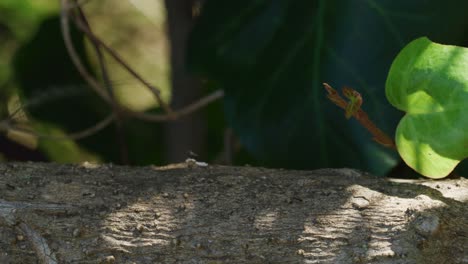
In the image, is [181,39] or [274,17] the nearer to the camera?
[274,17]

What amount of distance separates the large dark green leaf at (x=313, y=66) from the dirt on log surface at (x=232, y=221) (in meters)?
0.21

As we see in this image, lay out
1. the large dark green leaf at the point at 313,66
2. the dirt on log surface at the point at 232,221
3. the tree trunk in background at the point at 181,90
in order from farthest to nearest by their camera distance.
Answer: the tree trunk in background at the point at 181,90 < the large dark green leaf at the point at 313,66 < the dirt on log surface at the point at 232,221

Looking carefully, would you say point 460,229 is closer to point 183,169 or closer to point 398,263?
point 398,263

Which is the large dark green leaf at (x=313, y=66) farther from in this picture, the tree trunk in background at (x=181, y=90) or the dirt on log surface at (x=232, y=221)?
the tree trunk in background at (x=181, y=90)

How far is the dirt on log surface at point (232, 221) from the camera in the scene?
648 mm

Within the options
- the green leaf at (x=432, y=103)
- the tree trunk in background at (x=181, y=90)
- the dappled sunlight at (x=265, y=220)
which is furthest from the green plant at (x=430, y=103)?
Result: the tree trunk in background at (x=181, y=90)

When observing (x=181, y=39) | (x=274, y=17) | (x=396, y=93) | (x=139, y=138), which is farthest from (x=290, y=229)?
(x=139, y=138)

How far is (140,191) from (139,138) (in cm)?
83

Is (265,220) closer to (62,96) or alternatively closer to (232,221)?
(232,221)

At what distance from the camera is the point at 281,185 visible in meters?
0.73

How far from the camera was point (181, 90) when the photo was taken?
141cm

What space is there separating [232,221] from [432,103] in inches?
8.1

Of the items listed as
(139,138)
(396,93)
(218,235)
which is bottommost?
(139,138)

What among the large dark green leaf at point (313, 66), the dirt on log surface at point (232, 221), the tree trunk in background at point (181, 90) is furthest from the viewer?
the tree trunk in background at point (181, 90)
